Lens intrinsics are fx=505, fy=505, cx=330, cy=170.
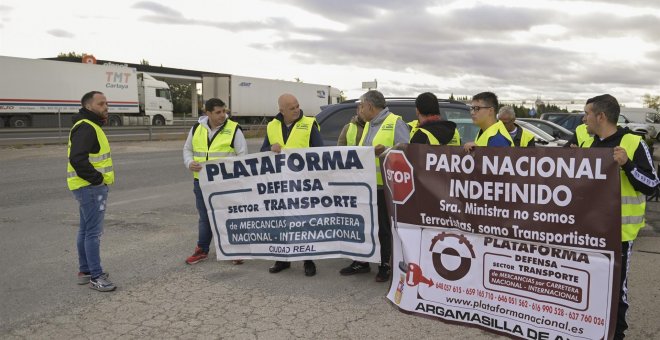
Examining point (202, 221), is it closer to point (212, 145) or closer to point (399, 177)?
point (212, 145)

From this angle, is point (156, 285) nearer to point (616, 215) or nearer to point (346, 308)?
point (346, 308)

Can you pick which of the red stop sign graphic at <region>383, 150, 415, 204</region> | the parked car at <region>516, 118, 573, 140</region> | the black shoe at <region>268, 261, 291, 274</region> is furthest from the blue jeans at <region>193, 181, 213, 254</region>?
the parked car at <region>516, 118, 573, 140</region>

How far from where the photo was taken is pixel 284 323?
3949mm

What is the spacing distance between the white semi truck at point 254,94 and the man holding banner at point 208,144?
98.7 feet

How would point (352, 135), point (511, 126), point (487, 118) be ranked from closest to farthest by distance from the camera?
point (487, 118), point (352, 135), point (511, 126)

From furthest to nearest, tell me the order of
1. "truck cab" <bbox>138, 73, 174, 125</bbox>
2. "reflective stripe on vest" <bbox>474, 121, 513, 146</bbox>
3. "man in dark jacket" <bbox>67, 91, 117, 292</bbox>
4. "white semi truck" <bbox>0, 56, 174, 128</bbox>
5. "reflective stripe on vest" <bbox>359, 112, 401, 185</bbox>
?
"truck cab" <bbox>138, 73, 174, 125</bbox>, "white semi truck" <bbox>0, 56, 174, 128</bbox>, "reflective stripe on vest" <bbox>359, 112, 401, 185</bbox>, "man in dark jacket" <bbox>67, 91, 117, 292</bbox>, "reflective stripe on vest" <bbox>474, 121, 513, 146</bbox>

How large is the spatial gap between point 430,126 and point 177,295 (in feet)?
9.00

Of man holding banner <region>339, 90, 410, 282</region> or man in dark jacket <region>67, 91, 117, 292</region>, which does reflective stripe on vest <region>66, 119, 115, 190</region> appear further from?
man holding banner <region>339, 90, 410, 282</region>

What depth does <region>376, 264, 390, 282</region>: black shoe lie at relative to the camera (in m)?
4.98

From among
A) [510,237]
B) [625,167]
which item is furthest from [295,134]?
[625,167]

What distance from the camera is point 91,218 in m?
4.60

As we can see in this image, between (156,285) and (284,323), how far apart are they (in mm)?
1553

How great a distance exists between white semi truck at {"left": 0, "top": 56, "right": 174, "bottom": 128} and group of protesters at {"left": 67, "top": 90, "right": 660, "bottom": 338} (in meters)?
22.5

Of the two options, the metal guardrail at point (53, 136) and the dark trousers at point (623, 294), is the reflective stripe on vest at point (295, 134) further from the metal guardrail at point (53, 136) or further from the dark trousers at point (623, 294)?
the metal guardrail at point (53, 136)
